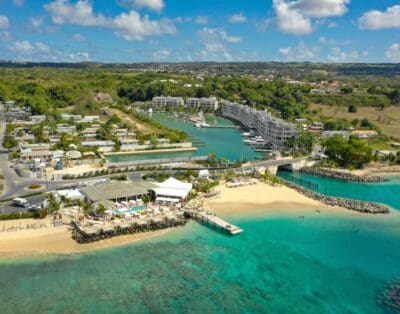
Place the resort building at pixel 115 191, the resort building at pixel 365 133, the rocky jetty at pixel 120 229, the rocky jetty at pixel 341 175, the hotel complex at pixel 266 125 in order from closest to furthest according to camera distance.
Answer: the rocky jetty at pixel 120 229 → the resort building at pixel 115 191 → the rocky jetty at pixel 341 175 → the hotel complex at pixel 266 125 → the resort building at pixel 365 133

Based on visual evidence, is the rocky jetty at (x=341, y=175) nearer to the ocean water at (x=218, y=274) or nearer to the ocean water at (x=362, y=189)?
the ocean water at (x=362, y=189)

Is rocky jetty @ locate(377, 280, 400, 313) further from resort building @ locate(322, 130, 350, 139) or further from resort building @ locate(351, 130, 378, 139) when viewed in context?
resort building @ locate(351, 130, 378, 139)

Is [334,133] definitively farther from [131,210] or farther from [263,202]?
[131,210]

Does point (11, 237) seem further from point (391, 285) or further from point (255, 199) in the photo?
point (391, 285)

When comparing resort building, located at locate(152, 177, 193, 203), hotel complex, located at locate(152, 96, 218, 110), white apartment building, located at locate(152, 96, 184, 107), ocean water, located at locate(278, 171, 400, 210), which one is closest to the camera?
resort building, located at locate(152, 177, 193, 203)

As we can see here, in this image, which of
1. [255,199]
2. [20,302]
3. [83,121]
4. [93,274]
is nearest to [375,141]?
[255,199]

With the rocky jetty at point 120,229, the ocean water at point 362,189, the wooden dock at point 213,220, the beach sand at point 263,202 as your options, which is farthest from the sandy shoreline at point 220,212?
the ocean water at point 362,189

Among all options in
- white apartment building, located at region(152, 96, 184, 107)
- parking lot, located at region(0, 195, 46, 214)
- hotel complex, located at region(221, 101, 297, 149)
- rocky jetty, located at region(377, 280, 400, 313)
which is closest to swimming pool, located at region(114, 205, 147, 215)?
parking lot, located at region(0, 195, 46, 214)
